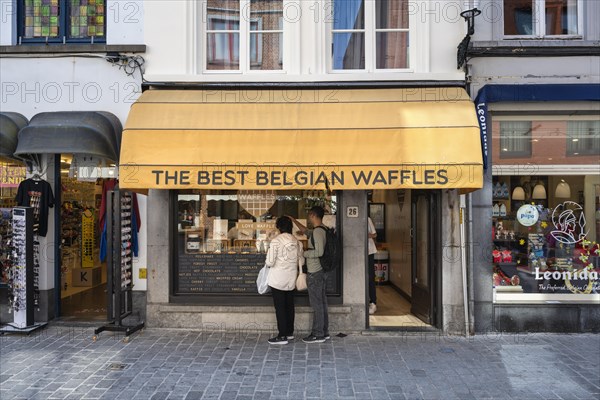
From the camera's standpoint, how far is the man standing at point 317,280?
712 cm

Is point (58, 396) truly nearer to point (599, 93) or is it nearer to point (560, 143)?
point (560, 143)

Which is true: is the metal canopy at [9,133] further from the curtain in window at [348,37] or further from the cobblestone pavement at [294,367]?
the curtain in window at [348,37]

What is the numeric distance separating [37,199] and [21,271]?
1.27m

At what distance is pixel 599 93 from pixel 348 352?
19.5 feet

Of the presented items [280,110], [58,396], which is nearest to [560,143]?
[280,110]

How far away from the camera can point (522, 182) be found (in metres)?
8.00

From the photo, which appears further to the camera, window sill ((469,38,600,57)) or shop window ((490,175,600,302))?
shop window ((490,175,600,302))

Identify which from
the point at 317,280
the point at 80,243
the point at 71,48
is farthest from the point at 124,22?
the point at 317,280

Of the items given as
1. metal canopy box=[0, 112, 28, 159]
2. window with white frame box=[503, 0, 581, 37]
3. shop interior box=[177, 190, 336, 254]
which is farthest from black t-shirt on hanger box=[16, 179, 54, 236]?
window with white frame box=[503, 0, 581, 37]

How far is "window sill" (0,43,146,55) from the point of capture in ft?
26.1

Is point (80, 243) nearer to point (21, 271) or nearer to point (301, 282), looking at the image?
point (21, 271)

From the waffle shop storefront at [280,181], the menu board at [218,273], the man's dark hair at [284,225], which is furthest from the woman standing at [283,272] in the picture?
the menu board at [218,273]

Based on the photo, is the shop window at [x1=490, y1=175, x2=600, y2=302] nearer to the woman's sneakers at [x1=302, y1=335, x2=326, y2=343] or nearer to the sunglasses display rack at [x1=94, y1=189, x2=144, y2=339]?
the woman's sneakers at [x1=302, y1=335, x2=326, y2=343]

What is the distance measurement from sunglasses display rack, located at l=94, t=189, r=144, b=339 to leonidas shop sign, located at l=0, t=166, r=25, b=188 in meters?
2.15
